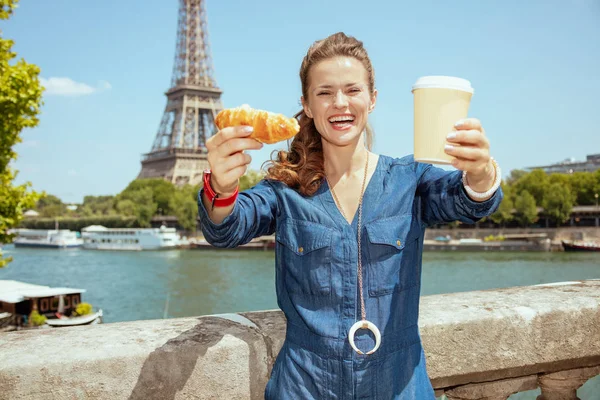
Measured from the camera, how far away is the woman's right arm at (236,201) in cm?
129

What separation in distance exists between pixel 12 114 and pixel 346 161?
734 cm

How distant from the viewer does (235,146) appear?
4.22 ft

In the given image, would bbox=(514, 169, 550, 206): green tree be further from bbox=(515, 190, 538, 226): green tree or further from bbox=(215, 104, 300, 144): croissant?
bbox=(215, 104, 300, 144): croissant

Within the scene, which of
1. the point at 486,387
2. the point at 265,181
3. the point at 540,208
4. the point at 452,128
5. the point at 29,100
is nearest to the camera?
the point at 452,128

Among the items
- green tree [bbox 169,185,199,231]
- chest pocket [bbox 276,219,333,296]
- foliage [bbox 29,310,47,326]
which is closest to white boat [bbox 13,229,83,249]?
green tree [bbox 169,185,199,231]

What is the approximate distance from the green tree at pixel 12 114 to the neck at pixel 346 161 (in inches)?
275

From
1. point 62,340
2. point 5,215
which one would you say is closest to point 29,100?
point 5,215

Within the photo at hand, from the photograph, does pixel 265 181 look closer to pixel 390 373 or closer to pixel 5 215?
pixel 390 373

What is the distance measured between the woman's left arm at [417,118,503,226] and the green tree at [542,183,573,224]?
48426 mm

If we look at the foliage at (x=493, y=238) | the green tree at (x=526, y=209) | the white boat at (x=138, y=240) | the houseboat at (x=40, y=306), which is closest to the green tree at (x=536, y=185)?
the green tree at (x=526, y=209)

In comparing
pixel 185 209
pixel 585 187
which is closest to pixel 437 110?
pixel 185 209

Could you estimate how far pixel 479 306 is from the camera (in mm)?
2016

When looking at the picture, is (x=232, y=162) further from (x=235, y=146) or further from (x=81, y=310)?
(x=81, y=310)

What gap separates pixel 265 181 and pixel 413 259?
17.8 inches
